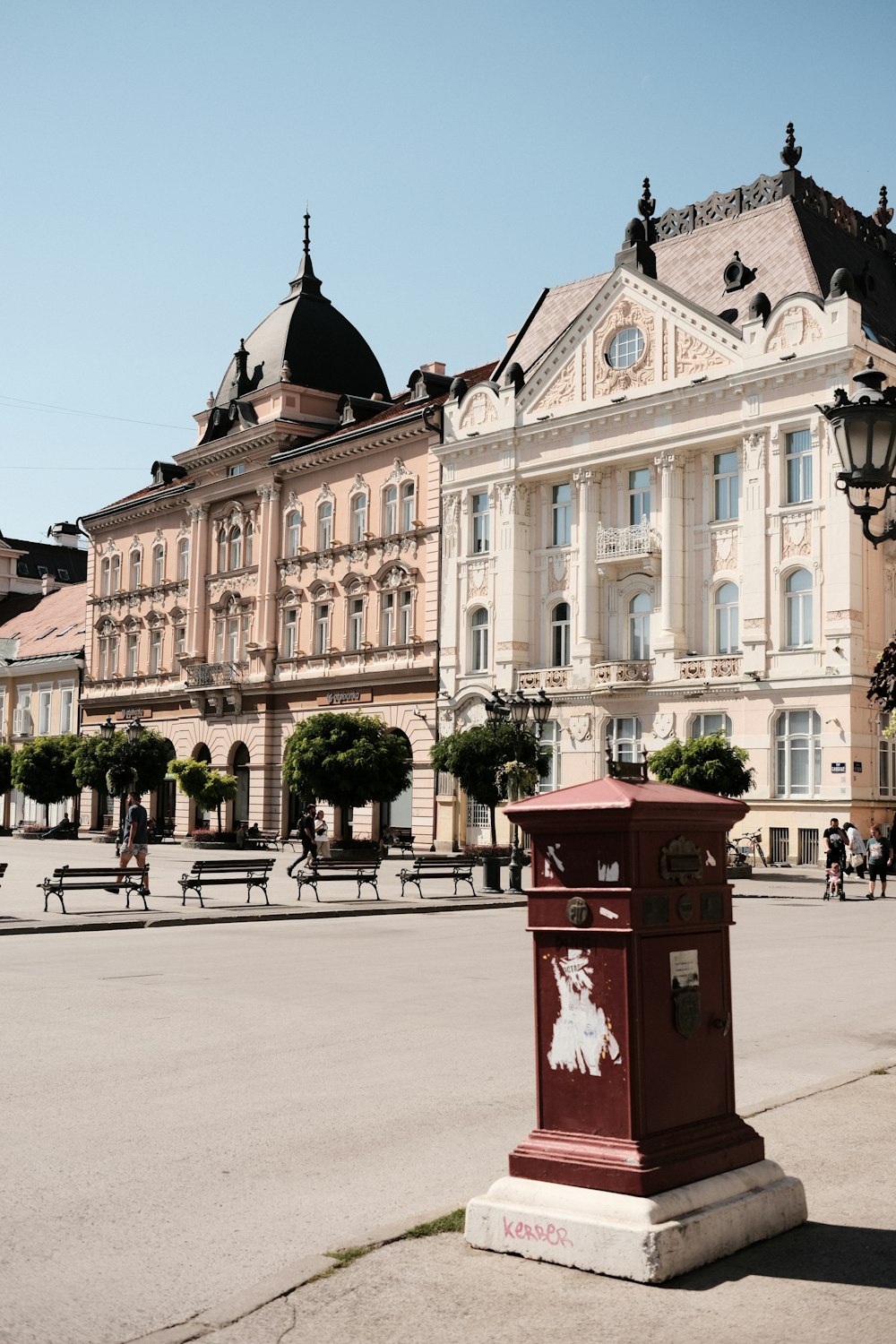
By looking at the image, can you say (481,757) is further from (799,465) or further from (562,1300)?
(562,1300)

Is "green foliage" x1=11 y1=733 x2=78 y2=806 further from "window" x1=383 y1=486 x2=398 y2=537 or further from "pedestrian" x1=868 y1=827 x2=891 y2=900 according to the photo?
"pedestrian" x1=868 y1=827 x2=891 y2=900

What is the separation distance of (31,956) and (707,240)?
3655 cm

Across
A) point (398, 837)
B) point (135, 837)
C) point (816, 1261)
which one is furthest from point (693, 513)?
point (816, 1261)

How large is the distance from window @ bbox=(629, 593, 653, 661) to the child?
1375 cm

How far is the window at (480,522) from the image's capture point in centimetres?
4678

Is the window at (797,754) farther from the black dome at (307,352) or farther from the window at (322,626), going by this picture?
the black dome at (307,352)

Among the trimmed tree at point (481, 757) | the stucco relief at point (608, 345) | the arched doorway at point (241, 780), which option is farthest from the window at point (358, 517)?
the trimmed tree at point (481, 757)

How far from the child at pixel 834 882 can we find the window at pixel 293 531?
29.4 meters

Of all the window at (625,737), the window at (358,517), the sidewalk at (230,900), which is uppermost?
the window at (358,517)

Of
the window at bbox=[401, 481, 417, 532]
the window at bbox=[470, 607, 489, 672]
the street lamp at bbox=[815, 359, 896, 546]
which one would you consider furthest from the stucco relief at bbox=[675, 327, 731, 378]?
the street lamp at bbox=[815, 359, 896, 546]

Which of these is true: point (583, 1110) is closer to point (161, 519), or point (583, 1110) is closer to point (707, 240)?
point (707, 240)

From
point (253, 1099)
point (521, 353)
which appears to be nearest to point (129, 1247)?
point (253, 1099)

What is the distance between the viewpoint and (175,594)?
61.1 m

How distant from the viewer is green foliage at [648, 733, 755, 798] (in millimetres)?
33094
